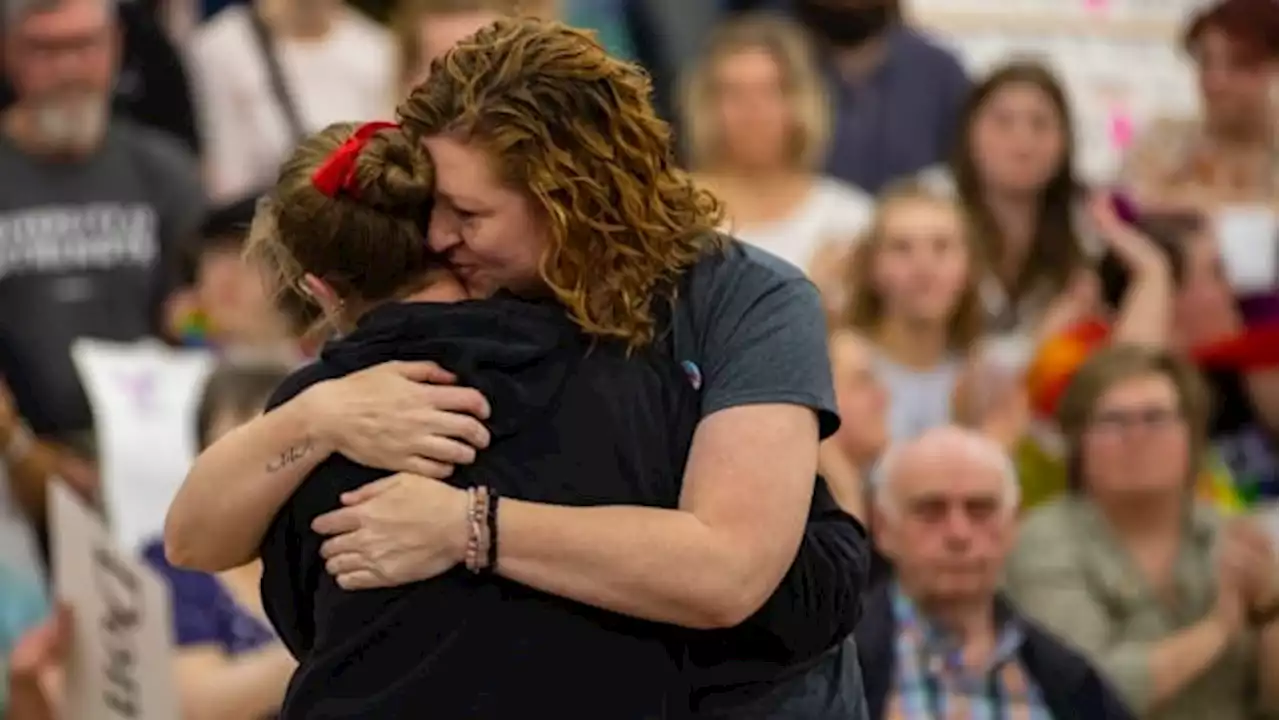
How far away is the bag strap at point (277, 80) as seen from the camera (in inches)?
227

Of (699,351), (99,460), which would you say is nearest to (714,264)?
(699,351)

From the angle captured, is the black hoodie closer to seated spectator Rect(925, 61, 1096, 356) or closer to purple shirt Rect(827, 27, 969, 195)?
seated spectator Rect(925, 61, 1096, 356)

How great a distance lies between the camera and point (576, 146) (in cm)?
234

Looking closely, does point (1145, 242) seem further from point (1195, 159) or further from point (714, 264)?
point (714, 264)

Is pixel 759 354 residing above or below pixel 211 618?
above

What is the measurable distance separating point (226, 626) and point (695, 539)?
1770 millimetres

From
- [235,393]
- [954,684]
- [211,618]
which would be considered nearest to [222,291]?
[235,393]

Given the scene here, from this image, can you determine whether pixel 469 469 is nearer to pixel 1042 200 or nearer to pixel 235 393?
pixel 235 393

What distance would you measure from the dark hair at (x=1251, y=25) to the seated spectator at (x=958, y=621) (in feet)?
6.61

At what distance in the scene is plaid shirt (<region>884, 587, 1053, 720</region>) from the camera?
3.92 meters

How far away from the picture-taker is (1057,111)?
18.4 ft

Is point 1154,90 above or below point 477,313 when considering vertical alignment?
below

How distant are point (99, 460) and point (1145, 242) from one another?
6.69 ft

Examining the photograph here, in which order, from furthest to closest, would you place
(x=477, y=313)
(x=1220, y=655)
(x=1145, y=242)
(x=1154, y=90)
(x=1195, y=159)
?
1. (x=1154, y=90)
2. (x=1195, y=159)
3. (x=1145, y=242)
4. (x=1220, y=655)
5. (x=477, y=313)
